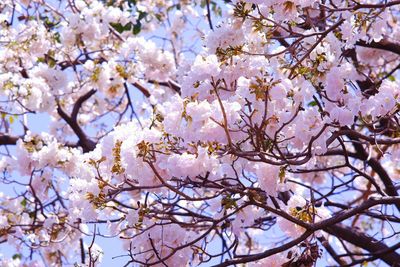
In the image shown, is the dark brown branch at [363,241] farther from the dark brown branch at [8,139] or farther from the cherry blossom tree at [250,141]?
the dark brown branch at [8,139]

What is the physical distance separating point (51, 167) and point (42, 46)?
3.35ft

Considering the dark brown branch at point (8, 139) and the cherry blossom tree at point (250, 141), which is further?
the dark brown branch at point (8, 139)

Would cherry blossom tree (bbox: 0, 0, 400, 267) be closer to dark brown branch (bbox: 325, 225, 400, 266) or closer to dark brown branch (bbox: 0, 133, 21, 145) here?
dark brown branch (bbox: 325, 225, 400, 266)

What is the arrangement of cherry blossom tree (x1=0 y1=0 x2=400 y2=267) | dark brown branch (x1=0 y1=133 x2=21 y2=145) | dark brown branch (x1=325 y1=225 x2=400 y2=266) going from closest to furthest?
cherry blossom tree (x1=0 y1=0 x2=400 y2=267) → dark brown branch (x1=325 y1=225 x2=400 y2=266) → dark brown branch (x1=0 y1=133 x2=21 y2=145)

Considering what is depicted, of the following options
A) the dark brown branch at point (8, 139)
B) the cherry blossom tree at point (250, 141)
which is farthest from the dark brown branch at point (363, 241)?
the dark brown branch at point (8, 139)

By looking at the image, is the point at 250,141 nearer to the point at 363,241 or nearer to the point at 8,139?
the point at 363,241

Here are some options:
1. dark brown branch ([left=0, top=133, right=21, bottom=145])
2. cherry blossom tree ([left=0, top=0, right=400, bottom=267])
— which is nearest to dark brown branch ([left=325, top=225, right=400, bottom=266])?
cherry blossom tree ([left=0, top=0, right=400, bottom=267])

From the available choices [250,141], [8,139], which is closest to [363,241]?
[250,141]

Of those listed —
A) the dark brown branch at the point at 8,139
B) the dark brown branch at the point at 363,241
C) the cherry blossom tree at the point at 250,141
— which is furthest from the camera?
the dark brown branch at the point at 8,139

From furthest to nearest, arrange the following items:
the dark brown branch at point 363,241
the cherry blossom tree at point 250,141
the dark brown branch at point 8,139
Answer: the dark brown branch at point 8,139
the dark brown branch at point 363,241
the cherry blossom tree at point 250,141

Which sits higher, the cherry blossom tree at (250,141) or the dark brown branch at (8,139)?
the dark brown branch at (8,139)

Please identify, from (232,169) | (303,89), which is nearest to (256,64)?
(303,89)

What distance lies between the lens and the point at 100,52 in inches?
243

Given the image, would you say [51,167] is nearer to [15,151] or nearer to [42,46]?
[15,151]
